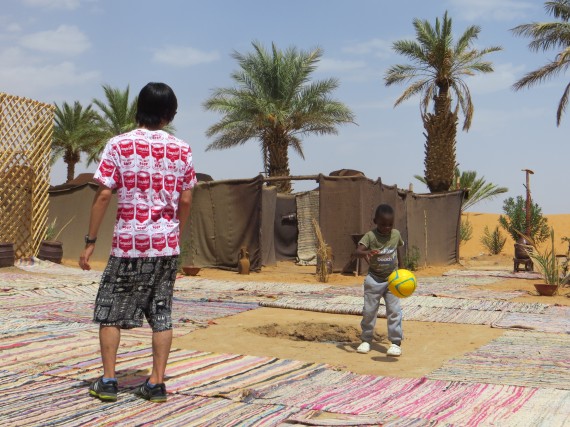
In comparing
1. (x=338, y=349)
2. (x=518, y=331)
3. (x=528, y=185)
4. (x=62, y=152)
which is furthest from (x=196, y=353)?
(x=62, y=152)

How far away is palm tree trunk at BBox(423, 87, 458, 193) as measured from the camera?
2009 cm

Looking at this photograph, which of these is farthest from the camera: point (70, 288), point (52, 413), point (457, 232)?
point (457, 232)

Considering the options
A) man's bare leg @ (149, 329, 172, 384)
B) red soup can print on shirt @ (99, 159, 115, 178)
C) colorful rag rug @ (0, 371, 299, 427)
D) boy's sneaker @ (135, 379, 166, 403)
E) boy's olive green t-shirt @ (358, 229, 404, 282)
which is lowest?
colorful rag rug @ (0, 371, 299, 427)

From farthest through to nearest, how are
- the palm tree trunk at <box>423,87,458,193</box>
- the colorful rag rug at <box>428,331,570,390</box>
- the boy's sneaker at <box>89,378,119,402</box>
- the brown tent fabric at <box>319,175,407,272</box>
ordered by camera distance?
the palm tree trunk at <box>423,87,458,193</box> < the brown tent fabric at <box>319,175,407,272</box> < the colorful rag rug at <box>428,331,570,390</box> < the boy's sneaker at <box>89,378,119,402</box>

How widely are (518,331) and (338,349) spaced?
189 cm

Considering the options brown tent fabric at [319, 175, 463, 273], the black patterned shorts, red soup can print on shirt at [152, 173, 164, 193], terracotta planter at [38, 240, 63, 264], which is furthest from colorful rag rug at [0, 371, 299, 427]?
terracotta planter at [38, 240, 63, 264]

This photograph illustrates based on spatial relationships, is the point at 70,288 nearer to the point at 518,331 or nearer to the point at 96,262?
the point at 518,331

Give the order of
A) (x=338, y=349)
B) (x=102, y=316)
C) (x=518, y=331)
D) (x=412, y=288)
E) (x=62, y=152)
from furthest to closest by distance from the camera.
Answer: (x=62, y=152) < (x=518, y=331) < (x=338, y=349) < (x=412, y=288) < (x=102, y=316)

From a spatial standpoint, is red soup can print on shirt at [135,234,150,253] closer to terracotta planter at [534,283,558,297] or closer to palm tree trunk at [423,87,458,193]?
terracotta planter at [534,283,558,297]

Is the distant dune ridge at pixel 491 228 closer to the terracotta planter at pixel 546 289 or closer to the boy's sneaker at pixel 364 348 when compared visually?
the terracotta planter at pixel 546 289

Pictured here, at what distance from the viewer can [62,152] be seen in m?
26.5

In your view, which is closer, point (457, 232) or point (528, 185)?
point (528, 185)

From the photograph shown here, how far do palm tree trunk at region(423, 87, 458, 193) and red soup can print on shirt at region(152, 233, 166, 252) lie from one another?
17780mm

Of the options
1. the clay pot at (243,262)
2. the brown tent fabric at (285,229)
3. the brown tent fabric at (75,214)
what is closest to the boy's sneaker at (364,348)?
A: the clay pot at (243,262)
